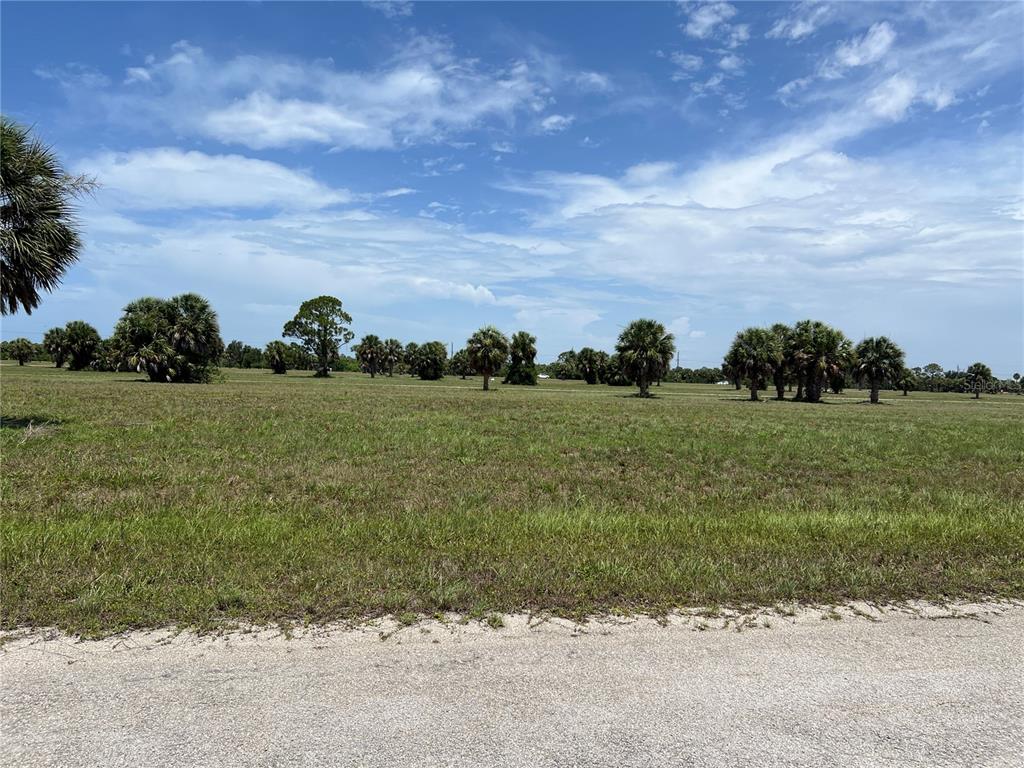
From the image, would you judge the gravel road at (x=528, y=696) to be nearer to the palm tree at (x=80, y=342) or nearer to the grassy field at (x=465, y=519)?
the grassy field at (x=465, y=519)

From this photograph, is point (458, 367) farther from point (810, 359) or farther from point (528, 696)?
point (528, 696)

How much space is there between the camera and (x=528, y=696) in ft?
11.4

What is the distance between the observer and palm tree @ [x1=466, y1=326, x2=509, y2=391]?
212 feet

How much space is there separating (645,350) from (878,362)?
2705 centimetres

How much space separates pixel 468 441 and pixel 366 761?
1335 cm

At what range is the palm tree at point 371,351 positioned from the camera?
120 m

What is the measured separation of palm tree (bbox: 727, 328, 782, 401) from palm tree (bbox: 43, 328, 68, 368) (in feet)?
320

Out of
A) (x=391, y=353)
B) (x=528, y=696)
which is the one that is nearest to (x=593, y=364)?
(x=391, y=353)

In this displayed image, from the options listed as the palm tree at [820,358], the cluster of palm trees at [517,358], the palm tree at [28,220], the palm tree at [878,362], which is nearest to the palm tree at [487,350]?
the cluster of palm trees at [517,358]

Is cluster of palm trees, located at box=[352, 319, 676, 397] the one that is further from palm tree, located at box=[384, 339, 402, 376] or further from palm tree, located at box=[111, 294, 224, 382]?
palm tree, located at box=[111, 294, 224, 382]

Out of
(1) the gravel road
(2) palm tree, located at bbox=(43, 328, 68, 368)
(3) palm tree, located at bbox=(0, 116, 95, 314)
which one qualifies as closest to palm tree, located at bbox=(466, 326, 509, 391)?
(3) palm tree, located at bbox=(0, 116, 95, 314)

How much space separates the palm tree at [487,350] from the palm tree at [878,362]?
39.5m

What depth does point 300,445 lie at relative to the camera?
14625 millimetres

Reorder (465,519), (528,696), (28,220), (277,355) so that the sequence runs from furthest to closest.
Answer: (277,355), (28,220), (465,519), (528,696)
